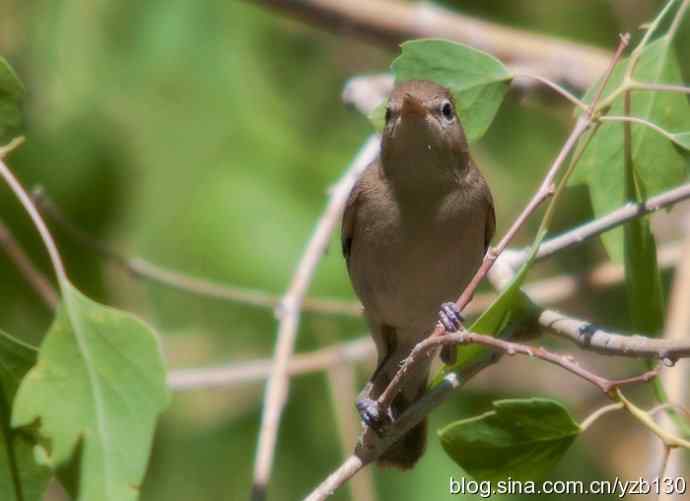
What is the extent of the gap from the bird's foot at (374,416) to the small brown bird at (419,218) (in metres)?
0.41

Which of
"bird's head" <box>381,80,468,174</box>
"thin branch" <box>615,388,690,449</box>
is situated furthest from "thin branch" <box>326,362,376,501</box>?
"thin branch" <box>615,388,690,449</box>

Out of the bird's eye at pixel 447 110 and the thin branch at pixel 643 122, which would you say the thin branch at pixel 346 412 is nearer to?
the bird's eye at pixel 447 110

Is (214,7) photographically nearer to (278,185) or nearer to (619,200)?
(278,185)

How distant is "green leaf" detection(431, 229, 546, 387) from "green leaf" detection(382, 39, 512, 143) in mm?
541

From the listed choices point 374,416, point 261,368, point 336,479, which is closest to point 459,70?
point 374,416

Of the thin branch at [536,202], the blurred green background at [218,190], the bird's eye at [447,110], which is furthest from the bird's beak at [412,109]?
the blurred green background at [218,190]

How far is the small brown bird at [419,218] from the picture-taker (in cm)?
445

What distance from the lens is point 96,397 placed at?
112 inches

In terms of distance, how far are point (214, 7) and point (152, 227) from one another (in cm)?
143

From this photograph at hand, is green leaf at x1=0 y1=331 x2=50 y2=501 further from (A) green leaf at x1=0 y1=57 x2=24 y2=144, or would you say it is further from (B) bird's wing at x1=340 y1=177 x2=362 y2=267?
(B) bird's wing at x1=340 y1=177 x2=362 y2=267

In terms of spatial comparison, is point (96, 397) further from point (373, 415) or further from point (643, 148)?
point (643, 148)

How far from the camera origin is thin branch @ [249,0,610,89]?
597 cm

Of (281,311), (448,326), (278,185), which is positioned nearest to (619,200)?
(448,326)

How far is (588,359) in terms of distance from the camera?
7.26m
